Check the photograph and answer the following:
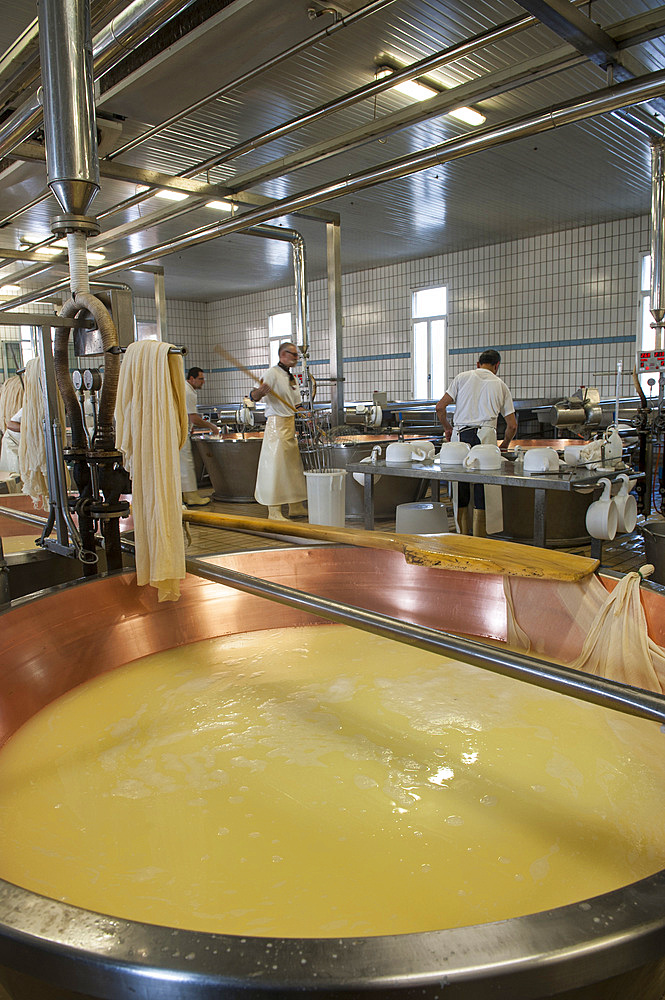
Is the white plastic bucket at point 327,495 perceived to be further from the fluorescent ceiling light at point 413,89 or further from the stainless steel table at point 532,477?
the fluorescent ceiling light at point 413,89

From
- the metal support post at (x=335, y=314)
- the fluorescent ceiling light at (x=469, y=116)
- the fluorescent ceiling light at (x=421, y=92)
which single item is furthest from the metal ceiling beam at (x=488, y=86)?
the metal support post at (x=335, y=314)

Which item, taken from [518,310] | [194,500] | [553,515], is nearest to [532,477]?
[553,515]

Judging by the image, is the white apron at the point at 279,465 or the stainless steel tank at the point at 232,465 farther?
the stainless steel tank at the point at 232,465

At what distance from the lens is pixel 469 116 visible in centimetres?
539

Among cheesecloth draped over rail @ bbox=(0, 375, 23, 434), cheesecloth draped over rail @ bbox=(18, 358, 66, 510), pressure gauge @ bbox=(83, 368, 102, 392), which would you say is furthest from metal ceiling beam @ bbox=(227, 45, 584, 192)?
pressure gauge @ bbox=(83, 368, 102, 392)

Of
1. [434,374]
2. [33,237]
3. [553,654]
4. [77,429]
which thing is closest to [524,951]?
[553,654]

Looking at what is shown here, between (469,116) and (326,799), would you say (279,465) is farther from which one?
(326,799)

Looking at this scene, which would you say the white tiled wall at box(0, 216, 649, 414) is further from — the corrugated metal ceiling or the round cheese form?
the round cheese form

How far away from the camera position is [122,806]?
4.43 feet

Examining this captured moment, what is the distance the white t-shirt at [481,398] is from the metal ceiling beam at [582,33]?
196 centimetres

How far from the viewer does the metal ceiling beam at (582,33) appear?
119 inches

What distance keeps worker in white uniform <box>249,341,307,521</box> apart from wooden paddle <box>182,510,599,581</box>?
133 inches

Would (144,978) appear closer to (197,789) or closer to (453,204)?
(197,789)

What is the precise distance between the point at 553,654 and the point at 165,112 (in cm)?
506
